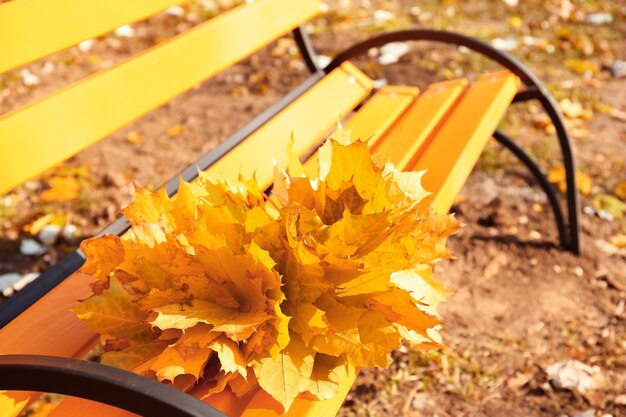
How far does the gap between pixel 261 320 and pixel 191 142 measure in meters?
2.11

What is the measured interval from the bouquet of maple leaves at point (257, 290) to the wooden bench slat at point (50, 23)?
1.91ft

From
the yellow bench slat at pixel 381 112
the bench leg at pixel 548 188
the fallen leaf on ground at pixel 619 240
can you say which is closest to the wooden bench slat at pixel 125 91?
the yellow bench slat at pixel 381 112

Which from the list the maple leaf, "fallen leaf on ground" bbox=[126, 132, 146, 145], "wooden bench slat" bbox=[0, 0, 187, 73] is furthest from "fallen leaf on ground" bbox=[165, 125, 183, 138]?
the maple leaf

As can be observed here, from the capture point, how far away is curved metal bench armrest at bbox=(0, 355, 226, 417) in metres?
0.90

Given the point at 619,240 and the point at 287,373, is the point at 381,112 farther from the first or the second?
the point at 287,373

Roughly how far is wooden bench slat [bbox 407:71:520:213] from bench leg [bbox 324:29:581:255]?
0.06m

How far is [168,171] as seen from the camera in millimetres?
2865

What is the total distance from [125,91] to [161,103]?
15 cm

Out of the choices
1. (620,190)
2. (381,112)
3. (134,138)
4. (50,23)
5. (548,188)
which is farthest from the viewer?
(134,138)

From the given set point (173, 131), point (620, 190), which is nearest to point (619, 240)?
point (620, 190)

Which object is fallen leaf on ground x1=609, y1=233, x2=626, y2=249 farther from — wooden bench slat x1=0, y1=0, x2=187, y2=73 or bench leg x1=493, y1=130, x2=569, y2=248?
wooden bench slat x1=0, y1=0, x2=187, y2=73

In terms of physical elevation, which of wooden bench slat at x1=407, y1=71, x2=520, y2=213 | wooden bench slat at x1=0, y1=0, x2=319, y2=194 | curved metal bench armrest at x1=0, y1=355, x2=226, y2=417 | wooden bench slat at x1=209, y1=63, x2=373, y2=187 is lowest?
→ wooden bench slat at x1=407, y1=71, x2=520, y2=213

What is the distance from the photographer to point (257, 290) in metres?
1.12

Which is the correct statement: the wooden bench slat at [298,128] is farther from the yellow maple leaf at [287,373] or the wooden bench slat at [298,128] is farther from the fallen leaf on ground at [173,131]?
the fallen leaf on ground at [173,131]
